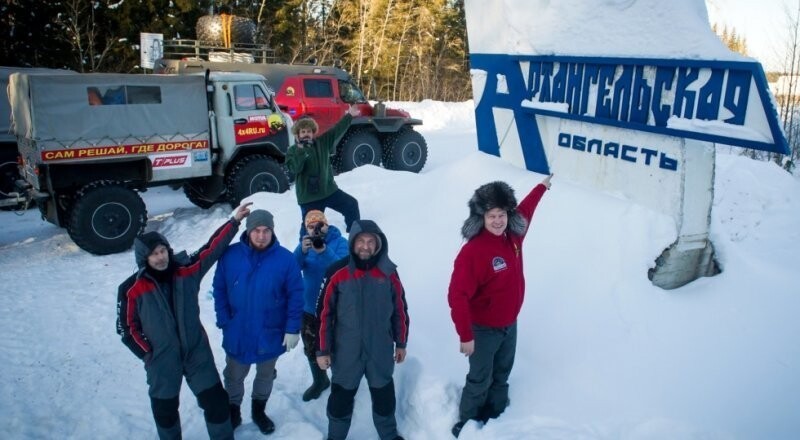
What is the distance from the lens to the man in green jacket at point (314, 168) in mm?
4884

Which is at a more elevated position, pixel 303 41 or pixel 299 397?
pixel 303 41

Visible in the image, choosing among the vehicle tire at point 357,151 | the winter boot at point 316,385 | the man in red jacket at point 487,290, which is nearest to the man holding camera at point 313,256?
the winter boot at point 316,385

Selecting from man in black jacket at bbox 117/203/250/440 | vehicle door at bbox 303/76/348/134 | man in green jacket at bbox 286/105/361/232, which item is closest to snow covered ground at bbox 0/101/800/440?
man in black jacket at bbox 117/203/250/440

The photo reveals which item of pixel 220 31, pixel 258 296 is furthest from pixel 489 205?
pixel 220 31

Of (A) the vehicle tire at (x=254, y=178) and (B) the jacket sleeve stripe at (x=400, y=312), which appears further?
(A) the vehicle tire at (x=254, y=178)

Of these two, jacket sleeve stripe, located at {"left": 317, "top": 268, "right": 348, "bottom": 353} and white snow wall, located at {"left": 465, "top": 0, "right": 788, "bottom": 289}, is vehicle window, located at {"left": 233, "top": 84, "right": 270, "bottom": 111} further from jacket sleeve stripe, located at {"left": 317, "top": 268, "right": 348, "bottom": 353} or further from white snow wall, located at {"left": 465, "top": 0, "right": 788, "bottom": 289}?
jacket sleeve stripe, located at {"left": 317, "top": 268, "right": 348, "bottom": 353}

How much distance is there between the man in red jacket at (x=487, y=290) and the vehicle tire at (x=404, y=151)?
8.15m

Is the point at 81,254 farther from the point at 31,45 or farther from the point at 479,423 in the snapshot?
the point at 31,45

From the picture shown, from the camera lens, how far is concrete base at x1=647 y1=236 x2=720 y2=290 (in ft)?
12.2

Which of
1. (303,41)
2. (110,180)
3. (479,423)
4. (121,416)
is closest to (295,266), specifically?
(479,423)

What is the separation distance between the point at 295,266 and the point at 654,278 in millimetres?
2425

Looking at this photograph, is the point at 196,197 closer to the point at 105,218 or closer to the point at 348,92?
the point at 105,218

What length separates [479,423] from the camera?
10.2 feet

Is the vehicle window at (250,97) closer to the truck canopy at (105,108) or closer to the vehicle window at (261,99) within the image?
the vehicle window at (261,99)
